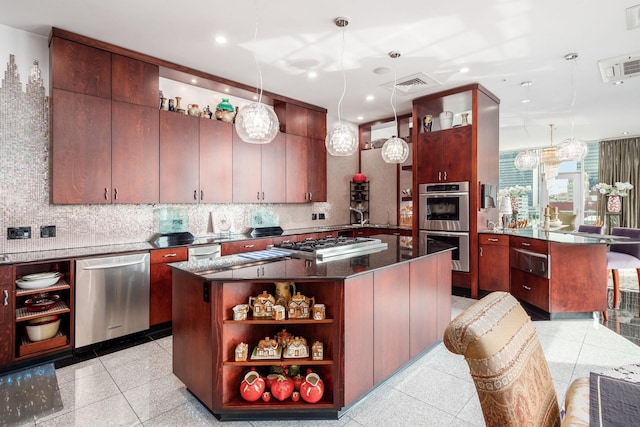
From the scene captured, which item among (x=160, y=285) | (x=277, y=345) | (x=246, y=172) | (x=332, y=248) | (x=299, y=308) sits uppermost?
(x=246, y=172)

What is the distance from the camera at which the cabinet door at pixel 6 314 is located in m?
2.56

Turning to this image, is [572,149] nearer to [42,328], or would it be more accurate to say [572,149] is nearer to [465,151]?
[465,151]

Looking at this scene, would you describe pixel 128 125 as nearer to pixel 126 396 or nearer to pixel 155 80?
pixel 155 80

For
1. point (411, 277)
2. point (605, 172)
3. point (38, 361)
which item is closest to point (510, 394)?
point (411, 277)

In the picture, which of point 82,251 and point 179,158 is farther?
point 179,158

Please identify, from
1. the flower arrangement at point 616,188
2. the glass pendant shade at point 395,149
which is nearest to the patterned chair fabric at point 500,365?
the glass pendant shade at point 395,149

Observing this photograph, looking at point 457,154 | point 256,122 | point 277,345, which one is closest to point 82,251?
point 256,122

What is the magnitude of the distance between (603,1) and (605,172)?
22.8 feet

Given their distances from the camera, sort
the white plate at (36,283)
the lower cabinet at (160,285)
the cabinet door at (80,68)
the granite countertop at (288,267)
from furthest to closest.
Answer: the lower cabinet at (160,285) < the cabinet door at (80,68) < the white plate at (36,283) < the granite countertop at (288,267)

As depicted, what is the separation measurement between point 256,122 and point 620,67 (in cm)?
417

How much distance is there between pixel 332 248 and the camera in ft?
8.69

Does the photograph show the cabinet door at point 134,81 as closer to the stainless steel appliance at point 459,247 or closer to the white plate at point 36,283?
the white plate at point 36,283

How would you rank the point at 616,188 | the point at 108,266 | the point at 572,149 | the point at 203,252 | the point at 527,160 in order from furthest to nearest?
the point at 616,188 < the point at 527,160 < the point at 572,149 < the point at 203,252 < the point at 108,266

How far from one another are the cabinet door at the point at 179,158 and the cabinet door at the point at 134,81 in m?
0.22
